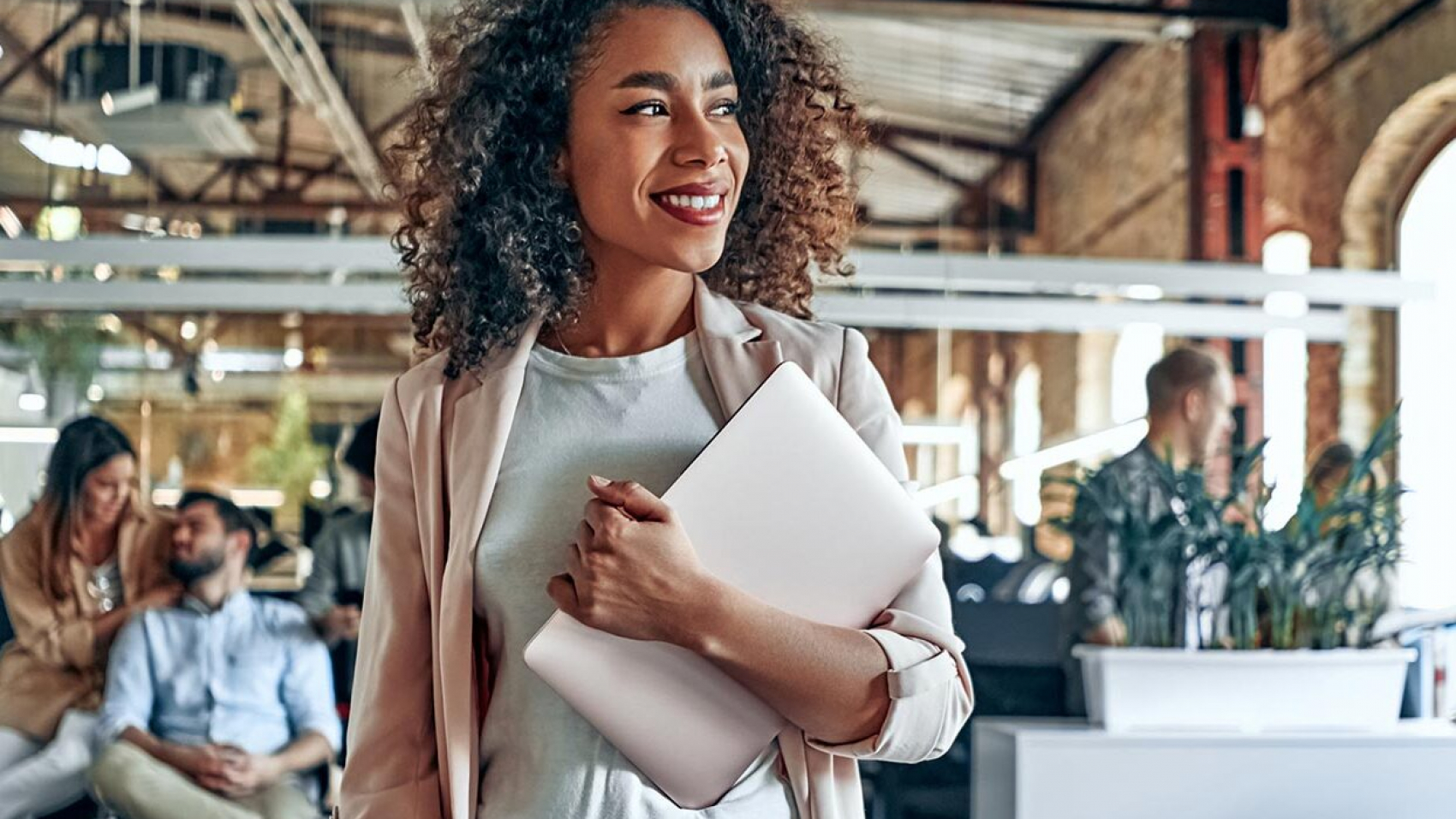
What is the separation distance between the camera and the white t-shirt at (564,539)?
1003 mm

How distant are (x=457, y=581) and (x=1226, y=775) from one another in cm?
180

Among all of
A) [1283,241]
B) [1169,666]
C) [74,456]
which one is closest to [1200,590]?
[1169,666]

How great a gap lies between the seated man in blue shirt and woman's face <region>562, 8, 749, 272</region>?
11.0 ft

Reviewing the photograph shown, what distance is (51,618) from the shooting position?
4.54 metres

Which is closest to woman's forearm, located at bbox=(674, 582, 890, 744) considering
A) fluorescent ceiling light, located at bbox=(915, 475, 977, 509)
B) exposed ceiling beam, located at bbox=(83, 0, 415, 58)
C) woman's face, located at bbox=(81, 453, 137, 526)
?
woman's face, located at bbox=(81, 453, 137, 526)

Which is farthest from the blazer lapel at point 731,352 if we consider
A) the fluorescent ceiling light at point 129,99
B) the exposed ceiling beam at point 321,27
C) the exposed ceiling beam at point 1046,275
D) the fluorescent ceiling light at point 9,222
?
the fluorescent ceiling light at point 9,222

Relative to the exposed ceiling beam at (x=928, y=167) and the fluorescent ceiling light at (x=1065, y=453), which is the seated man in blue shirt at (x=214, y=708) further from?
the exposed ceiling beam at (x=928, y=167)

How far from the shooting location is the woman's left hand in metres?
0.94

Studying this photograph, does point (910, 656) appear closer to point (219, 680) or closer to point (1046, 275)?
point (219, 680)

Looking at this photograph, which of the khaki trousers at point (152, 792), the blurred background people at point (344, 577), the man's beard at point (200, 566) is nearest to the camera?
the khaki trousers at point (152, 792)

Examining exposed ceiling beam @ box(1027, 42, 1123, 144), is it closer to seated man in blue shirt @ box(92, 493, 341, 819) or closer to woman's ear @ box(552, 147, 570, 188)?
seated man in blue shirt @ box(92, 493, 341, 819)

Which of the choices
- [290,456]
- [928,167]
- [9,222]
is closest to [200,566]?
[290,456]

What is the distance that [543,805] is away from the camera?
3.28ft

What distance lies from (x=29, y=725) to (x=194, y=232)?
3719 mm
